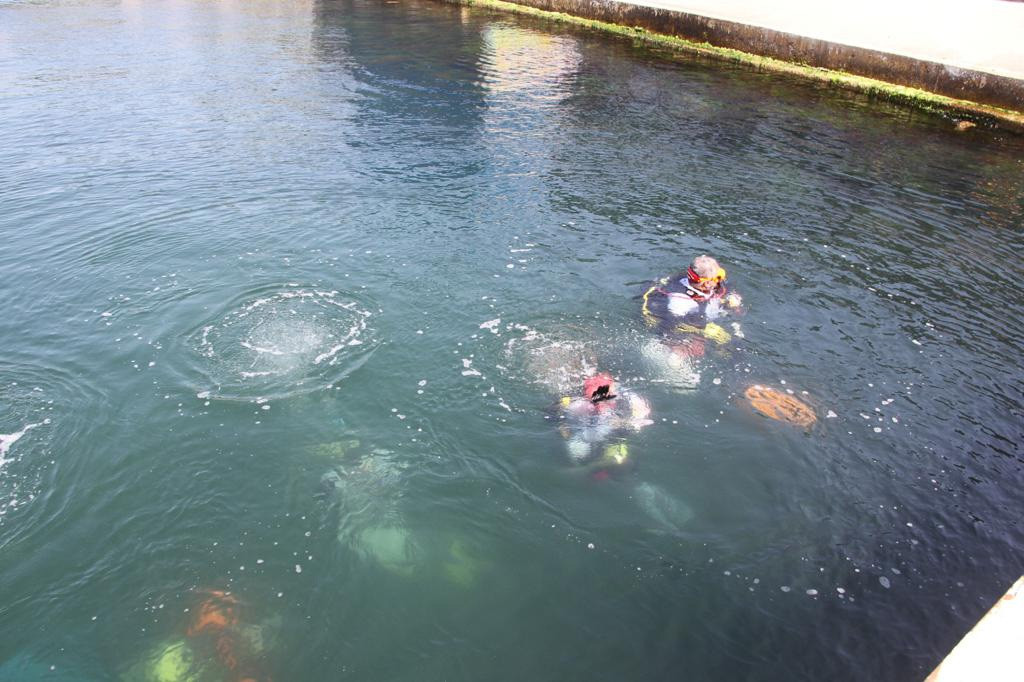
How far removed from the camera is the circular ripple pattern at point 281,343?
1266cm

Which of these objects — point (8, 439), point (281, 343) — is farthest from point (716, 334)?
point (8, 439)

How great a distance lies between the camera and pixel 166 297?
15078 millimetres

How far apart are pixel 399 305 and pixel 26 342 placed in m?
7.21

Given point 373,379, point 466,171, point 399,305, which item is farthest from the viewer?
point 466,171

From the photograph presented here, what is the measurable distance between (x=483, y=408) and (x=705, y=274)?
517cm

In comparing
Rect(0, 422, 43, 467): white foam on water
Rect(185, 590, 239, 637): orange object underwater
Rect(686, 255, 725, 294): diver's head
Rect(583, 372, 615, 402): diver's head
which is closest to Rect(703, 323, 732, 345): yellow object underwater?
Rect(686, 255, 725, 294): diver's head

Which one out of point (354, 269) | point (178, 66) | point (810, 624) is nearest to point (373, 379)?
point (354, 269)

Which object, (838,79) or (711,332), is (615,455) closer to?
(711,332)

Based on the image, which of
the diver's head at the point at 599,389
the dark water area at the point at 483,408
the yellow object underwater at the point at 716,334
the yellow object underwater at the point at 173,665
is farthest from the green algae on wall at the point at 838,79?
the yellow object underwater at the point at 173,665

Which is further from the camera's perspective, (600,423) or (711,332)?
(711,332)

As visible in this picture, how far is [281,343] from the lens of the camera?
1352 centimetres

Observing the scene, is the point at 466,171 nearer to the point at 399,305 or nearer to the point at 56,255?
the point at 399,305

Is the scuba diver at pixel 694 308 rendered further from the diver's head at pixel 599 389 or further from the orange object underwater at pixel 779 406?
the diver's head at pixel 599 389

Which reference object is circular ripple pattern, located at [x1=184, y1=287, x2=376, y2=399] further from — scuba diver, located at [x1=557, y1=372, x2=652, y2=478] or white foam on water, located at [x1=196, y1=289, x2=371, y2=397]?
scuba diver, located at [x1=557, y1=372, x2=652, y2=478]
